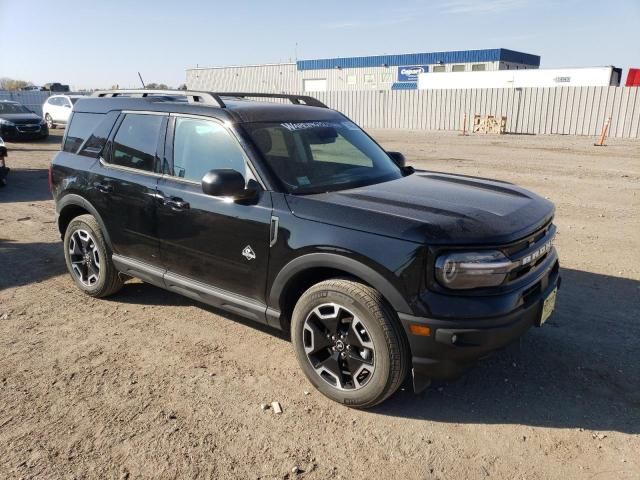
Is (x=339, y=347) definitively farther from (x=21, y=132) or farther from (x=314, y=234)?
(x=21, y=132)

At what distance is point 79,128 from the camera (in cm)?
505

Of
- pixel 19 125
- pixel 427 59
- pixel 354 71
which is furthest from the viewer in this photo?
pixel 354 71

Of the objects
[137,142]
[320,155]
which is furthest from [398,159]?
[137,142]

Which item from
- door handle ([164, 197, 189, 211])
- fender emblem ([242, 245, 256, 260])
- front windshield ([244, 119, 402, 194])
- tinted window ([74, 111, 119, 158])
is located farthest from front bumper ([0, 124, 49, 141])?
fender emblem ([242, 245, 256, 260])

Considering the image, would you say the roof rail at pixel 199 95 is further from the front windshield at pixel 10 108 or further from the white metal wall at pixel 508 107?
the white metal wall at pixel 508 107

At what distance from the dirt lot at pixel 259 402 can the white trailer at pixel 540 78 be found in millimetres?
31494

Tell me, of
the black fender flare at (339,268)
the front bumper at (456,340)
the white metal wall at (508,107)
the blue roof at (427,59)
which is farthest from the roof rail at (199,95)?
the blue roof at (427,59)

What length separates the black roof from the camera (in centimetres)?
387

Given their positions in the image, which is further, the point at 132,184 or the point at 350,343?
the point at 132,184

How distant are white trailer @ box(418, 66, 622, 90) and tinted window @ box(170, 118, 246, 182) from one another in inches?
1320

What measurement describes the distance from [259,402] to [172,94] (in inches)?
106

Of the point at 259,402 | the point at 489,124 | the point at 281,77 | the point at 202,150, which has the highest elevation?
the point at 281,77

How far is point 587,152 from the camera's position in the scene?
1752cm

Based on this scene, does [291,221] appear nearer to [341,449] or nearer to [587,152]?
[341,449]
